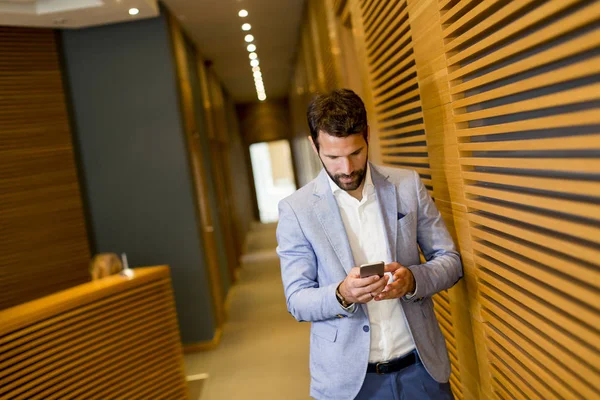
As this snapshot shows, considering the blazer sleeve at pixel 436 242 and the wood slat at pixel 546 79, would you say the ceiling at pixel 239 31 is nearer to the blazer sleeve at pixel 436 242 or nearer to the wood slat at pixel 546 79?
the blazer sleeve at pixel 436 242

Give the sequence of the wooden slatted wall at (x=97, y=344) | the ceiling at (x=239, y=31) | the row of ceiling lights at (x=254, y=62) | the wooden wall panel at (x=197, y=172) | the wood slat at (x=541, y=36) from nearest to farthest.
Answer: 1. the wood slat at (x=541, y=36)
2. the wooden slatted wall at (x=97, y=344)
3. the wooden wall panel at (x=197, y=172)
4. the ceiling at (x=239, y=31)
5. the row of ceiling lights at (x=254, y=62)

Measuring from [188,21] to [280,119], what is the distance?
10975 mm

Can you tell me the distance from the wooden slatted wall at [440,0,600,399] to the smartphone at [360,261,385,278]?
0.42 m

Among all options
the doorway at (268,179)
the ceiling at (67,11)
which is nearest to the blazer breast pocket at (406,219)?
the ceiling at (67,11)

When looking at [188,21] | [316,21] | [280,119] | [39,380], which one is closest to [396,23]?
[39,380]

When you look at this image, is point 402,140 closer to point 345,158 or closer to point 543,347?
point 345,158

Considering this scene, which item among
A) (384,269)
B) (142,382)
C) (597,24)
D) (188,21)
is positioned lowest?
(142,382)

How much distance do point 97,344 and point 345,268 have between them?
2537 mm

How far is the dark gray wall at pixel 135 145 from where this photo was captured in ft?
20.7

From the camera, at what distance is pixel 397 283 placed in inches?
74.5

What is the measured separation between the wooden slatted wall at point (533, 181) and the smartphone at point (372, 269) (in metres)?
0.42

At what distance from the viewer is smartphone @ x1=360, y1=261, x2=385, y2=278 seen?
5.88ft

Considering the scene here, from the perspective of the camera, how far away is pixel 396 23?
2766 mm

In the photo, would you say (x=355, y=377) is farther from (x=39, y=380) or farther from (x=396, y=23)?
(x=39, y=380)
